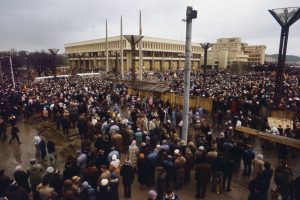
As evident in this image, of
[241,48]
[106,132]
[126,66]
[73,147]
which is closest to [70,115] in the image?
[73,147]

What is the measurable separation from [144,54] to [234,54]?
4515 cm

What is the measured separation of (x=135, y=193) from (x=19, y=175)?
362 centimetres

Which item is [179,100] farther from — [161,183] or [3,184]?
[3,184]

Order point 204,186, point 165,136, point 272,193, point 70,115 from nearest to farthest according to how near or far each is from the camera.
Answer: point 272,193, point 204,186, point 165,136, point 70,115

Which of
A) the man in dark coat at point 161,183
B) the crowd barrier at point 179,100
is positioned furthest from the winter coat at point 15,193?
the crowd barrier at point 179,100

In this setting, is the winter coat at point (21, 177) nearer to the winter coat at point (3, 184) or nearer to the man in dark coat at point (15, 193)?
the winter coat at point (3, 184)

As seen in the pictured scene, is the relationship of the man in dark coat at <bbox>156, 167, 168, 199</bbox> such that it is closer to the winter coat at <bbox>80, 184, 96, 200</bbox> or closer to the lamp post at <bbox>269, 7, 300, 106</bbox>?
the winter coat at <bbox>80, 184, 96, 200</bbox>

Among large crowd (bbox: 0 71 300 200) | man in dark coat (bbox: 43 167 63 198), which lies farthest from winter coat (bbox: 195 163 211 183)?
man in dark coat (bbox: 43 167 63 198)

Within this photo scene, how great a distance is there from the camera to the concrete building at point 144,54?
262ft

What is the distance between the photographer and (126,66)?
7856 cm

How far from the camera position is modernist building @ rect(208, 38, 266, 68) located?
A: 99.4m

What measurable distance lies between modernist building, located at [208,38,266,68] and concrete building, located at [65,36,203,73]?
764cm

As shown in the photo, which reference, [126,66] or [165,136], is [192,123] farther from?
[126,66]

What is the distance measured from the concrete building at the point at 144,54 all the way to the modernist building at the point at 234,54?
764 cm
